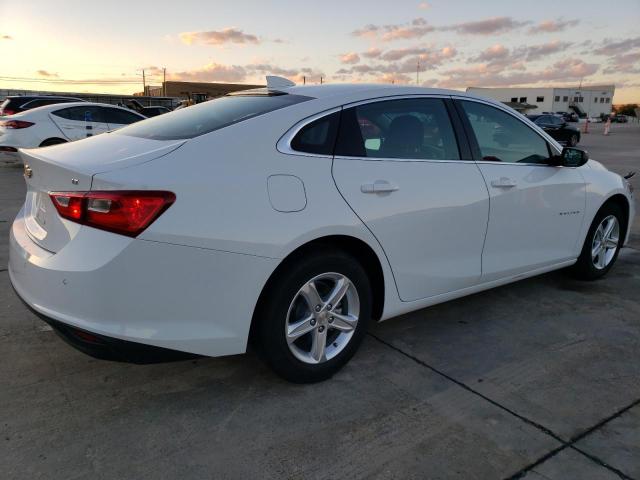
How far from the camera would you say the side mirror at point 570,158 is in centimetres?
402

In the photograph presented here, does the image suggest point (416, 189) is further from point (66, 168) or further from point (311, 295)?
point (66, 168)

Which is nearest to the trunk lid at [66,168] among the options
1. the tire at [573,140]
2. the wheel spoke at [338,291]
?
the wheel spoke at [338,291]

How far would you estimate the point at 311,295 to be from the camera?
108 inches

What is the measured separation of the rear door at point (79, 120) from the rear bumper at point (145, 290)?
9.52 m

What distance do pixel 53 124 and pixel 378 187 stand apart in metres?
10.2

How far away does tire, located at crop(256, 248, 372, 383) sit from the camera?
8.50 feet

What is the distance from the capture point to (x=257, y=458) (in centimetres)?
231

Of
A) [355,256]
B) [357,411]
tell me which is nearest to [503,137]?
[355,256]

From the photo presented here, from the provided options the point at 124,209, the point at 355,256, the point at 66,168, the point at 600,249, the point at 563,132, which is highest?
the point at 66,168

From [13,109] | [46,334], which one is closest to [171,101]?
[13,109]

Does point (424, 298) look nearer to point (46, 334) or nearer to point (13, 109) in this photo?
point (46, 334)

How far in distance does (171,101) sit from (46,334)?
1284 inches

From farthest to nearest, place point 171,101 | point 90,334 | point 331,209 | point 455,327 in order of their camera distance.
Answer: point 171,101
point 455,327
point 331,209
point 90,334

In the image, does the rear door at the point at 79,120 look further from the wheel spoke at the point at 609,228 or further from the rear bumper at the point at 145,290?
the wheel spoke at the point at 609,228
